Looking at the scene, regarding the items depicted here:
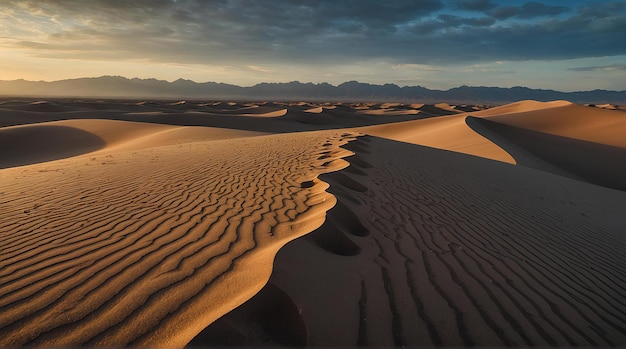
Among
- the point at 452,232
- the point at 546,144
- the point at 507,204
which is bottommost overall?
the point at 546,144

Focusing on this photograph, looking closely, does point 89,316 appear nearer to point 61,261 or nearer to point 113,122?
point 61,261

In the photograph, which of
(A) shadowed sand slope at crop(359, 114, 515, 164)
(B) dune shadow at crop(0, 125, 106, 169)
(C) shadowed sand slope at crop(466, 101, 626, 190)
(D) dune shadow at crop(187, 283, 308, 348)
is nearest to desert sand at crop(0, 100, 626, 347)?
(D) dune shadow at crop(187, 283, 308, 348)

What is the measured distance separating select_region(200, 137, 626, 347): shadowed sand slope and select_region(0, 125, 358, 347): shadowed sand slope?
326 millimetres

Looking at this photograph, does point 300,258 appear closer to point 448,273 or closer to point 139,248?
point 448,273

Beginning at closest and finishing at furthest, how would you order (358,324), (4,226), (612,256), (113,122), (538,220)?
(358,324), (4,226), (612,256), (538,220), (113,122)

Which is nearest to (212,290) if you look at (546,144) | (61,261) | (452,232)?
(61,261)

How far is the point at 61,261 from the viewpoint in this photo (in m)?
3.06

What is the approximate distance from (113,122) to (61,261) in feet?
76.6

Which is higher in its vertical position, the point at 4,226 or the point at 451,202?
the point at 4,226

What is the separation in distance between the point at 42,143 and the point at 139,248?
64.6ft

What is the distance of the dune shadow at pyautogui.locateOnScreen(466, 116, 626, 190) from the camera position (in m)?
13.9

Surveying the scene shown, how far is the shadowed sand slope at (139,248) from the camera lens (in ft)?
7.38

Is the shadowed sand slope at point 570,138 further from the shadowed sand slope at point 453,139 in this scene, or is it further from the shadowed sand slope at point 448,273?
the shadowed sand slope at point 448,273

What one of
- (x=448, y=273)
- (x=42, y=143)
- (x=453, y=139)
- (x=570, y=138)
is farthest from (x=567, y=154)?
(x=42, y=143)
